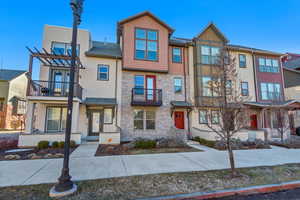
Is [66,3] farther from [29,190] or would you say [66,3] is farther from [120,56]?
[120,56]

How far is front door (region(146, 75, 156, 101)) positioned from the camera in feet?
41.3

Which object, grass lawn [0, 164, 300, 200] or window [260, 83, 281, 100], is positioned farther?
window [260, 83, 281, 100]

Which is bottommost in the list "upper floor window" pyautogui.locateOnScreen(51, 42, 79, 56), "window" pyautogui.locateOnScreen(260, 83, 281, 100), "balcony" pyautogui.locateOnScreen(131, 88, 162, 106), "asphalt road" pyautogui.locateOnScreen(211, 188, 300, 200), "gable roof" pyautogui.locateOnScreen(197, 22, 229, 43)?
"asphalt road" pyautogui.locateOnScreen(211, 188, 300, 200)

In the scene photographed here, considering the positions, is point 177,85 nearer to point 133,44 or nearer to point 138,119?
point 138,119

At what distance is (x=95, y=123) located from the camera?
1188 centimetres

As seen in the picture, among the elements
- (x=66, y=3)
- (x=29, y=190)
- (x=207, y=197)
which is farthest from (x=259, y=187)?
(x=66, y=3)

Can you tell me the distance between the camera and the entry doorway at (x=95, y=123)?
11.7 metres

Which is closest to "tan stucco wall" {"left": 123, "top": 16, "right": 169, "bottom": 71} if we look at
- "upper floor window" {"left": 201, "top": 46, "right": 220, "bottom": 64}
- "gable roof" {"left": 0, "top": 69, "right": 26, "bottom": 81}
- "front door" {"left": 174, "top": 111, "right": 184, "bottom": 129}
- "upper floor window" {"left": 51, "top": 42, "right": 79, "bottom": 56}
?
"upper floor window" {"left": 201, "top": 46, "right": 220, "bottom": 64}

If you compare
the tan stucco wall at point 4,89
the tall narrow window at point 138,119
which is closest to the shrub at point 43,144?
the tall narrow window at point 138,119

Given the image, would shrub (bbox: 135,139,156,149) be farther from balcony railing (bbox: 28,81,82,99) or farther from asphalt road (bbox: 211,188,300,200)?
asphalt road (bbox: 211,188,300,200)

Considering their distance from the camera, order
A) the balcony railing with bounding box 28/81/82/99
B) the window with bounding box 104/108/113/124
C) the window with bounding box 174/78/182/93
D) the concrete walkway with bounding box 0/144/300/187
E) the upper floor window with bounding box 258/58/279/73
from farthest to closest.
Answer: the upper floor window with bounding box 258/58/279/73, the window with bounding box 174/78/182/93, the window with bounding box 104/108/113/124, the balcony railing with bounding box 28/81/82/99, the concrete walkway with bounding box 0/144/300/187

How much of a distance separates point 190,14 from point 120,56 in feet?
31.1

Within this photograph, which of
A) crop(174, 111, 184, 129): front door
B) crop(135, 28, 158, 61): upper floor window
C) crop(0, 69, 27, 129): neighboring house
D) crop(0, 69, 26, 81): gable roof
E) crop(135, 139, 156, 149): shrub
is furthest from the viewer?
crop(0, 69, 26, 81): gable roof

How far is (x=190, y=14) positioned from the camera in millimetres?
15367
